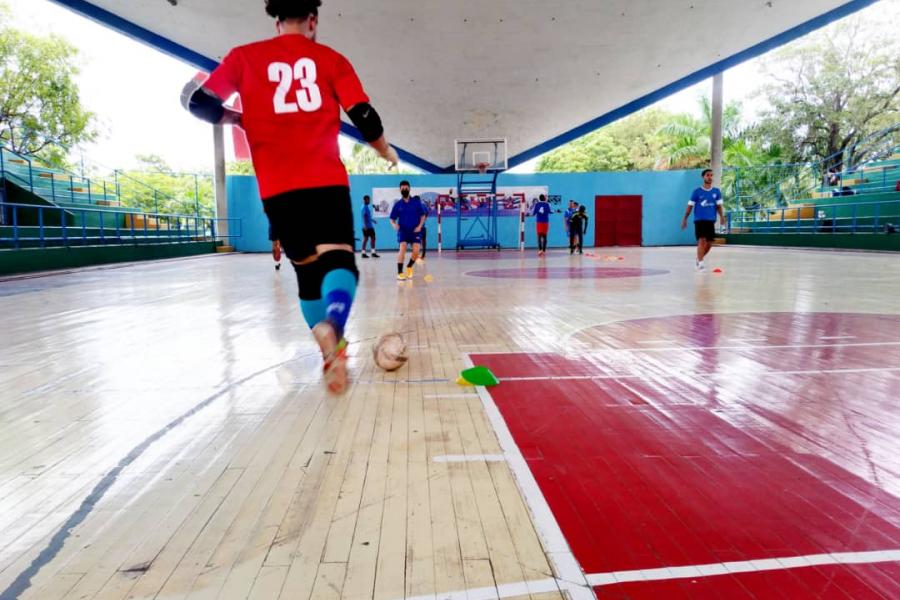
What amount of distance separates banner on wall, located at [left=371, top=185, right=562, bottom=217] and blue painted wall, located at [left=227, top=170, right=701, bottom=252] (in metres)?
0.24

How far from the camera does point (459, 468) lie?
2221 mm

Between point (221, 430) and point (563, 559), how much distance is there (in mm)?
1828

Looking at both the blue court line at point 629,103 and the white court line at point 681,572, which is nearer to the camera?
the white court line at point 681,572

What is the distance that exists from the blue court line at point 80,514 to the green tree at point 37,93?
2792 centimetres

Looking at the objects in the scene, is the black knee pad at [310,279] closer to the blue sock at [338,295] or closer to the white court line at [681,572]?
the blue sock at [338,295]

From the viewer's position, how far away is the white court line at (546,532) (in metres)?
1.45

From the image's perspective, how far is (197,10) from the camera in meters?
16.1

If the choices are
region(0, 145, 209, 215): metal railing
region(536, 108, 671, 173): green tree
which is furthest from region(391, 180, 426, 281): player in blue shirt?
region(536, 108, 671, 173): green tree

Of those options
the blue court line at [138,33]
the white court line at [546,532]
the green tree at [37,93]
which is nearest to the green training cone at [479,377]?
the white court line at [546,532]

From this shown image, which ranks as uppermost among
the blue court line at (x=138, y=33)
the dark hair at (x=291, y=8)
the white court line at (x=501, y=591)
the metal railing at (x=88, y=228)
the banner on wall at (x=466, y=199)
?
Answer: the blue court line at (x=138, y=33)

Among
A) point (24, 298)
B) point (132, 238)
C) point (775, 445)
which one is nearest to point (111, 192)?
point (132, 238)

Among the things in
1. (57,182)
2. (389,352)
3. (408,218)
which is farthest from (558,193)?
(389,352)

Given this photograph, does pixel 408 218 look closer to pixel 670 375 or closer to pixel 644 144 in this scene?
pixel 670 375

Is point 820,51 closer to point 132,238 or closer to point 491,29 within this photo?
point 491,29
